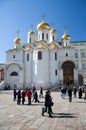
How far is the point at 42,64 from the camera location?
149 feet

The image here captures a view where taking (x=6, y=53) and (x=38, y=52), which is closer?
(x=38, y=52)

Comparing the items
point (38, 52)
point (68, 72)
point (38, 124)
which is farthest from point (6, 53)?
point (38, 124)

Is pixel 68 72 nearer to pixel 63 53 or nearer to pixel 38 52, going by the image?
pixel 63 53

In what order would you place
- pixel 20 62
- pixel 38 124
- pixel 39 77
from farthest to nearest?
pixel 20 62, pixel 39 77, pixel 38 124

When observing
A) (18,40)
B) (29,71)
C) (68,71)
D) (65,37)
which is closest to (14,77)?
(29,71)

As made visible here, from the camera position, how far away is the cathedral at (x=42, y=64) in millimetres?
45250

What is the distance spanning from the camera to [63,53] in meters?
47.1

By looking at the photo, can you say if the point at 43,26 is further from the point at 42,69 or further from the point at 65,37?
the point at 42,69

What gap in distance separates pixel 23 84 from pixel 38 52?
8.29 meters

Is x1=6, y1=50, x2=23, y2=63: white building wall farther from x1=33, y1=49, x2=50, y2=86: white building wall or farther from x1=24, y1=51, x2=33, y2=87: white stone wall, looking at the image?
x1=33, y1=49, x2=50, y2=86: white building wall

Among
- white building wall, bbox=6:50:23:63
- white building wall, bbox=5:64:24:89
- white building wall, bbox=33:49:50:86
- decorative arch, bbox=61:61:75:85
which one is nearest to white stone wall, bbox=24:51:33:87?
white building wall, bbox=5:64:24:89

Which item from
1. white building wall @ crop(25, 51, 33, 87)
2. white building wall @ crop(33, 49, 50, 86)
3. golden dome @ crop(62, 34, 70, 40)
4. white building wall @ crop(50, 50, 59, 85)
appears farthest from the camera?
golden dome @ crop(62, 34, 70, 40)

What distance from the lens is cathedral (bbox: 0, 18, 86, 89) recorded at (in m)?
45.2

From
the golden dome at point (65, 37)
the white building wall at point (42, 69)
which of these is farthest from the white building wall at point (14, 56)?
the golden dome at point (65, 37)
